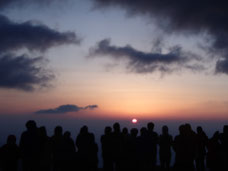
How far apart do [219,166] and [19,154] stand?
267 inches

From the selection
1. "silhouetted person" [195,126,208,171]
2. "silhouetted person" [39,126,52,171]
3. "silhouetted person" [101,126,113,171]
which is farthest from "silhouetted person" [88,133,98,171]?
"silhouetted person" [195,126,208,171]

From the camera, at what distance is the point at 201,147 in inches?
384

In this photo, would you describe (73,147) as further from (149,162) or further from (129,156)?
(149,162)

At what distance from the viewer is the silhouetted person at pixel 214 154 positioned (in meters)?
8.52

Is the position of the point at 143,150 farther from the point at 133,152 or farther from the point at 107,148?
the point at 107,148

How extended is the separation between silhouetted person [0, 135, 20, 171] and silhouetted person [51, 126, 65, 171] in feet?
4.39

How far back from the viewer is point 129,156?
339 inches

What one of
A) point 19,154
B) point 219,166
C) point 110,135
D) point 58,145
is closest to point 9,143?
point 19,154

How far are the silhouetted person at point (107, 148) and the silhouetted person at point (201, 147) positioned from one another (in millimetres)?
3481

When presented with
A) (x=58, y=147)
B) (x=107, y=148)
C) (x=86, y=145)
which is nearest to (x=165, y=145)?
(x=107, y=148)

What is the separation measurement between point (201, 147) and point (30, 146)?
662 centimetres

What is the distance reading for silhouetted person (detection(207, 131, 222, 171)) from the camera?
27.9 feet

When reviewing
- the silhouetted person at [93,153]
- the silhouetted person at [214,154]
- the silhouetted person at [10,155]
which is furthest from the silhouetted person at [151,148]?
the silhouetted person at [10,155]

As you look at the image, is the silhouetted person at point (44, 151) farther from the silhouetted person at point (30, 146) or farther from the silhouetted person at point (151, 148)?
the silhouetted person at point (151, 148)
